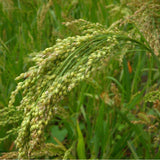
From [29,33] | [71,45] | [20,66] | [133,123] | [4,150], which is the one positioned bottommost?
[4,150]

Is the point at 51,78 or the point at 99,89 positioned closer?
the point at 51,78

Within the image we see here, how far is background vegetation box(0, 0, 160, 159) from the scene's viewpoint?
6.06ft

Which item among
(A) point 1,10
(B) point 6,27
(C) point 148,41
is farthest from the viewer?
(B) point 6,27

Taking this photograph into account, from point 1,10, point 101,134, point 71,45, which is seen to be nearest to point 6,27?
point 1,10

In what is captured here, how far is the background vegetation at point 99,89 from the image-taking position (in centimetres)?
185

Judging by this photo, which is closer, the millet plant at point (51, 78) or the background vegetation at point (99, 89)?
the millet plant at point (51, 78)

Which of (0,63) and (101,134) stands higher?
(0,63)

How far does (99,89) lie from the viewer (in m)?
2.34

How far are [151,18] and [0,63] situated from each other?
1352 mm

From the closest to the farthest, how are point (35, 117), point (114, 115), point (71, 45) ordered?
1. point (35, 117)
2. point (71, 45)
3. point (114, 115)

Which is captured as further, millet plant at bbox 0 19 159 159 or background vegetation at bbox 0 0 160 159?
background vegetation at bbox 0 0 160 159

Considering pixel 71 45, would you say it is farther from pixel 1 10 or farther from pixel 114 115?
pixel 1 10

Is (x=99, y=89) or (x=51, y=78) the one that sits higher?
(x=51, y=78)

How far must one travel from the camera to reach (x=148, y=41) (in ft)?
5.21
